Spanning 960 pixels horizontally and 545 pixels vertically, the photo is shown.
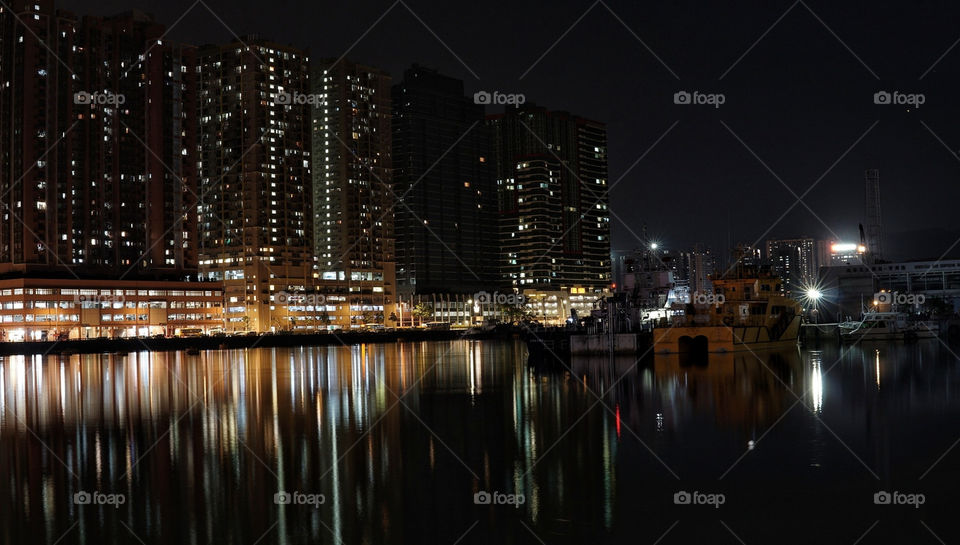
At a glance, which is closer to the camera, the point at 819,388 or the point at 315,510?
the point at 315,510

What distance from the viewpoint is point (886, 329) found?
7925 centimetres

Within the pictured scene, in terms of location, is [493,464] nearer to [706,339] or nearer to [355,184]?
[706,339]

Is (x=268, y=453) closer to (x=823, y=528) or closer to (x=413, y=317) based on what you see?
(x=823, y=528)

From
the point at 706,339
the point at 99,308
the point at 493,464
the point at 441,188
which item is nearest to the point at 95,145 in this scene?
the point at 99,308

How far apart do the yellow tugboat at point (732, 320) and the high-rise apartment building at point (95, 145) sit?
87.4m

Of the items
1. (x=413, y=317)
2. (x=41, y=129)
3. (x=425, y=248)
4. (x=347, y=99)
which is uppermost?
(x=347, y=99)

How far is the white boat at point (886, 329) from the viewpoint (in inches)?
3081

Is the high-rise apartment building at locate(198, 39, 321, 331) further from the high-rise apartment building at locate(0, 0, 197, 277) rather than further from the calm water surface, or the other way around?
the calm water surface

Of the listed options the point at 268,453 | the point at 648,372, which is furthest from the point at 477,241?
the point at 268,453

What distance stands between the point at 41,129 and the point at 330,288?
173ft

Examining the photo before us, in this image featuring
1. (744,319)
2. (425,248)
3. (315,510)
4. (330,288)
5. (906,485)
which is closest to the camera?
(315,510)

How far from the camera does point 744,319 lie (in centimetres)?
5819

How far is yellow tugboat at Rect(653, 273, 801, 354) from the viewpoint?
53.7m

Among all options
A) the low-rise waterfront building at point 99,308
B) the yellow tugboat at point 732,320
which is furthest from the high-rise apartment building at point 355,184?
the yellow tugboat at point 732,320
